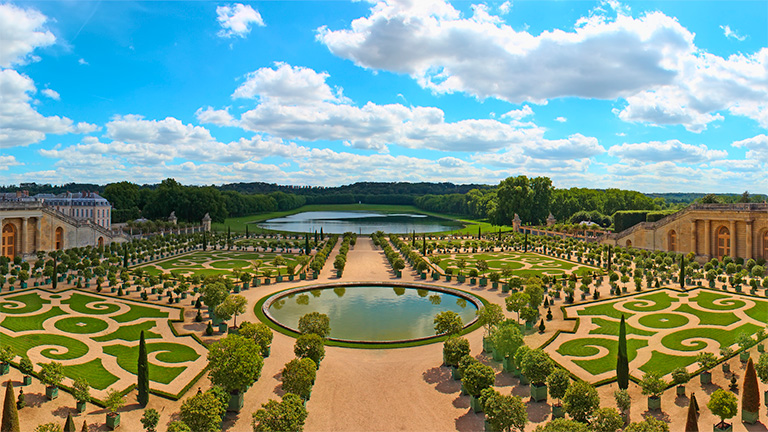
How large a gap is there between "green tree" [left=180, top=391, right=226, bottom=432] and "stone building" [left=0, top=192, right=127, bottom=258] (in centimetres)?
4823

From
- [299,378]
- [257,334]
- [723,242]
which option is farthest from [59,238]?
[723,242]

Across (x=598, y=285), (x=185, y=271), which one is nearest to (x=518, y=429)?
(x=598, y=285)

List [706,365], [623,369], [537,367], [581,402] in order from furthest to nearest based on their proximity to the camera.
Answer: [706,365], [623,369], [537,367], [581,402]

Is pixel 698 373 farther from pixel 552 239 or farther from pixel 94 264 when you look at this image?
pixel 552 239

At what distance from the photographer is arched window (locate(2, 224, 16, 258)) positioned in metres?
50.8

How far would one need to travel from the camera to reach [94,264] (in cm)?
4253

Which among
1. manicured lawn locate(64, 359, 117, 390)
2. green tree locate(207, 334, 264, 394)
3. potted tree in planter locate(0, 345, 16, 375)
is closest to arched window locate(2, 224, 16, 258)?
potted tree in planter locate(0, 345, 16, 375)

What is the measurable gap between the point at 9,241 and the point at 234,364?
50064 millimetres

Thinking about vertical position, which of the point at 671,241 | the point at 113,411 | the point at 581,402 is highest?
the point at 671,241

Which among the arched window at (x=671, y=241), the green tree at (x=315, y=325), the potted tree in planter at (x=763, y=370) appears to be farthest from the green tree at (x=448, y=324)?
the arched window at (x=671, y=241)

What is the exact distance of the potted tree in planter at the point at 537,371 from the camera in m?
17.9

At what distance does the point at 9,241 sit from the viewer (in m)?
51.5

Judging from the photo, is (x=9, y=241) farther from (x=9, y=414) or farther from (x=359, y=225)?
(x=359, y=225)

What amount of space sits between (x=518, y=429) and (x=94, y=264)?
4118cm
